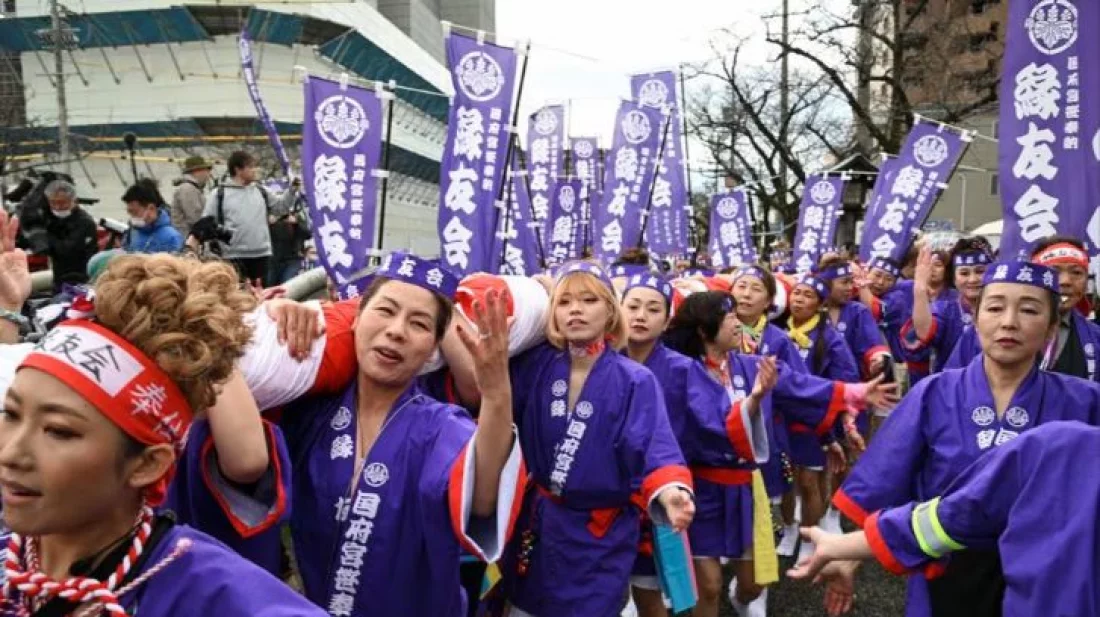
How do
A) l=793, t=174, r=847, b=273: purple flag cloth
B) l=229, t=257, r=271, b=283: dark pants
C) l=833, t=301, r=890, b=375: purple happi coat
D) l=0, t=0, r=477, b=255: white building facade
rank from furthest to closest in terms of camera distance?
l=0, t=0, r=477, b=255: white building facade < l=793, t=174, r=847, b=273: purple flag cloth < l=229, t=257, r=271, b=283: dark pants < l=833, t=301, r=890, b=375: purple happi coat

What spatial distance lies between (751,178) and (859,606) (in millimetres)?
24863

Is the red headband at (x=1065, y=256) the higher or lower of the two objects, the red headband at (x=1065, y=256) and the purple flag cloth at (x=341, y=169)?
the lower

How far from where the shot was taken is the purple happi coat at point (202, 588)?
1.42 metres

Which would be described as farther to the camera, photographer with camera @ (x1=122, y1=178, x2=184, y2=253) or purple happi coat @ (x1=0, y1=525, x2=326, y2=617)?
photographer with camera @ (x1=122, y1=178, x2=184, y2=253)

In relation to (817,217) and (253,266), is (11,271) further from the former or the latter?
(817,217)

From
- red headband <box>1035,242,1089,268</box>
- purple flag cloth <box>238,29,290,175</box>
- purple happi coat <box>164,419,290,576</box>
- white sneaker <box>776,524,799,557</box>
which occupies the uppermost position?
purple flag cloth <box>238,29,290,175</box>

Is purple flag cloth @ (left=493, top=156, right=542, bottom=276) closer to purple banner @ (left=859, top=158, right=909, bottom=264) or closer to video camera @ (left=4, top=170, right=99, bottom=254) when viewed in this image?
purple banner @ (left=859, top=158, right=909, bottom=264)

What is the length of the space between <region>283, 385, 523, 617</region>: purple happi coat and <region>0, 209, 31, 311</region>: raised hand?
1.02m

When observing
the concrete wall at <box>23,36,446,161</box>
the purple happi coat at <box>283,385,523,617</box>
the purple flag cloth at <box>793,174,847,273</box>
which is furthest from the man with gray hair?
the concrete wall at <box>23,36,446,161</box>

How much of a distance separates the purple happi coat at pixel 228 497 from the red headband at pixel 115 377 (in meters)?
0.73

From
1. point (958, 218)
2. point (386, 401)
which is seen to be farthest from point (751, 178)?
point (386, 401)

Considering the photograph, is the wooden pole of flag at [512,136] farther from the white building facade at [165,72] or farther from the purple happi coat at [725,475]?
the white building facade at [165,72]

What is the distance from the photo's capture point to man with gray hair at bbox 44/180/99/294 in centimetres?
654

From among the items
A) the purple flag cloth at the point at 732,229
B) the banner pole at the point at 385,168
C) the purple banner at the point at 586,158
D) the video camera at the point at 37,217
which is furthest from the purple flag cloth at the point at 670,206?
the video camera at the point at 37,217
